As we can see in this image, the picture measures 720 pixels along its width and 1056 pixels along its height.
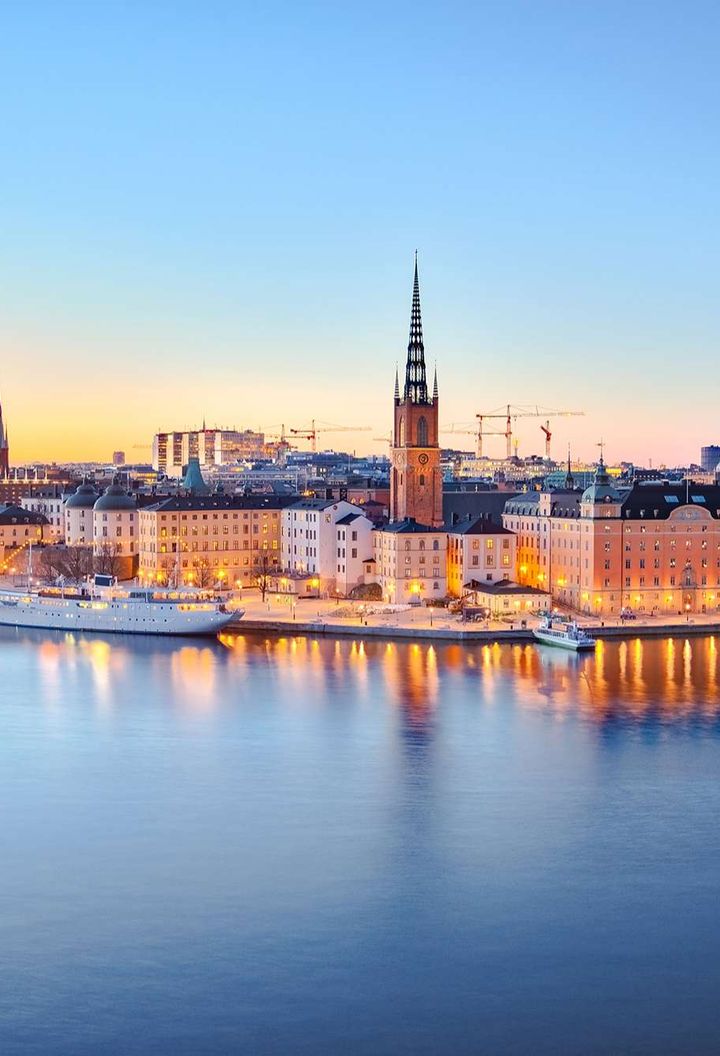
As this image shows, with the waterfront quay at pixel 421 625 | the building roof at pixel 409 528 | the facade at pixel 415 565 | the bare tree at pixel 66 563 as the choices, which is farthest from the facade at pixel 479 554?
the bare tree at pixel 66 563

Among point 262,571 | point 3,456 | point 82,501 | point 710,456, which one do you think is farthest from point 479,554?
point 710,456

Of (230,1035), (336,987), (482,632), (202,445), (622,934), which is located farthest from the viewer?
(202,445)

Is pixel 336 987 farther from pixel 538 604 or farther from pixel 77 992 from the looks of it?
pixel 538 604

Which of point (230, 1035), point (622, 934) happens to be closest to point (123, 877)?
point (230, 1035)

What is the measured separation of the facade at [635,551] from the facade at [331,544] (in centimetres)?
350

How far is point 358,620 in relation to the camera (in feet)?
76.3

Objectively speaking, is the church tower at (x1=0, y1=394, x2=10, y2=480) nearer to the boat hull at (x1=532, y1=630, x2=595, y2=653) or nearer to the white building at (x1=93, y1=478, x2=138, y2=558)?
the white building at (x1=93, y1=478, x2=138, y2=558)

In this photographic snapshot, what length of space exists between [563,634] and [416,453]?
8.01m

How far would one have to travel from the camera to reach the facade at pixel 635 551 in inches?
952

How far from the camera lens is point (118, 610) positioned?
2391 centimetres

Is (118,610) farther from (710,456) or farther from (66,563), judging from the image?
(710,456)

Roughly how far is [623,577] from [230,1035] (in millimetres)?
17407

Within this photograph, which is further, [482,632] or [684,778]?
[482,632]

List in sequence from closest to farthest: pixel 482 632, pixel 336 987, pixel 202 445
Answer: pixel 336 987 < pixel 482 632 < pixel 202 445
